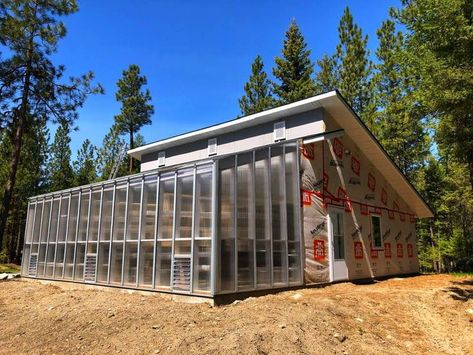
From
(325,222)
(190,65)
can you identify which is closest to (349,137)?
(325,222)

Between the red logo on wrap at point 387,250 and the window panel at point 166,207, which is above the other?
the window panel at point 166,207

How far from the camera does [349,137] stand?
13836 mm

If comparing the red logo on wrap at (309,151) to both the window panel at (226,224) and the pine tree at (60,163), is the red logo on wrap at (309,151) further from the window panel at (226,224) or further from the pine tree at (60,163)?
the pine tree at (60,163)

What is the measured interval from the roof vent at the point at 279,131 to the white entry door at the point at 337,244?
300 centimetres

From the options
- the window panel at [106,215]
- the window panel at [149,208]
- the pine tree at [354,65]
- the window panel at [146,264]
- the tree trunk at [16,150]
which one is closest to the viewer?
the window panel at [146,264]

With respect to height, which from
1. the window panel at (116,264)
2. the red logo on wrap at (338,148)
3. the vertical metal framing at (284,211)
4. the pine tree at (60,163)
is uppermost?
the pine tree at (60,163)

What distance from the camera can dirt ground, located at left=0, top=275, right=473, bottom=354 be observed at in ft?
19.5

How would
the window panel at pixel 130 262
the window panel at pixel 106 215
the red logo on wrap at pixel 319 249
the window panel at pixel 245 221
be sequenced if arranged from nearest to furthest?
the window panel at pixel 245 221
the window panel at pixel 130 262
the red logo on wrap at pixel 319 249
the window panel at pixel 106 215

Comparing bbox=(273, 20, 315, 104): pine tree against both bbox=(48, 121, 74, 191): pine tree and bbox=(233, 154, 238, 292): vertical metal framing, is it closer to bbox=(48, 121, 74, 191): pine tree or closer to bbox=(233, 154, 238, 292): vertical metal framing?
bbox=(48, 121, 74, 191): pine tree

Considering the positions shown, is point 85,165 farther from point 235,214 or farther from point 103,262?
point 235,214

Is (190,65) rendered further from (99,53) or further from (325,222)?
(325,222)

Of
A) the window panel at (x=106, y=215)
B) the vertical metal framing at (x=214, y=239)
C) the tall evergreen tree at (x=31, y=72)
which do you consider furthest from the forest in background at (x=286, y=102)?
the vertical metal framing at (x=214, y=239)

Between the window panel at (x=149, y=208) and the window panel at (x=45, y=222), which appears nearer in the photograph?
the window panel at (x=149, y=208)

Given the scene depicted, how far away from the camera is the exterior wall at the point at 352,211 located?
1113 centimetres
